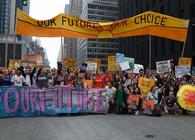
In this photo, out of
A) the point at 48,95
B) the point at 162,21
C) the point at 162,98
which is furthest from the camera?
the point at 162,21

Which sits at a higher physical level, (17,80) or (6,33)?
(6,33)

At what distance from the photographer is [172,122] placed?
47.3 ft

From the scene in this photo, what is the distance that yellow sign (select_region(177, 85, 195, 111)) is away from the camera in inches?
677

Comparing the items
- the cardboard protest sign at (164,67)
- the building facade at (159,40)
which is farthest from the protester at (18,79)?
the building facade at (159,40)

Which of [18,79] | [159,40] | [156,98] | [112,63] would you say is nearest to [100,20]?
[159,40]

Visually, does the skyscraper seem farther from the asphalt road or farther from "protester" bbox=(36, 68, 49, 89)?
the asphalt road

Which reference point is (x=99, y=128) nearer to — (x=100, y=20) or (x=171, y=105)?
(x=171, y=105)

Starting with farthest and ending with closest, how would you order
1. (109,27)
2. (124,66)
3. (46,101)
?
(124,66) < (109,27) < (46,101)

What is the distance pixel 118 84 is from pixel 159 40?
157 feet

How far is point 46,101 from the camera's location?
16.2 metres

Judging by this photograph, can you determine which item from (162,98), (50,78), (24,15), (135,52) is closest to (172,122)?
(162,98)

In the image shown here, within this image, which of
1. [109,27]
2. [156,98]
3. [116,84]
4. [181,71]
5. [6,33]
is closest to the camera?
[156,98]

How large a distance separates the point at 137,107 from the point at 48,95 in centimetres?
383

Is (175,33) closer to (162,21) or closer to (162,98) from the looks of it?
(162,21)
